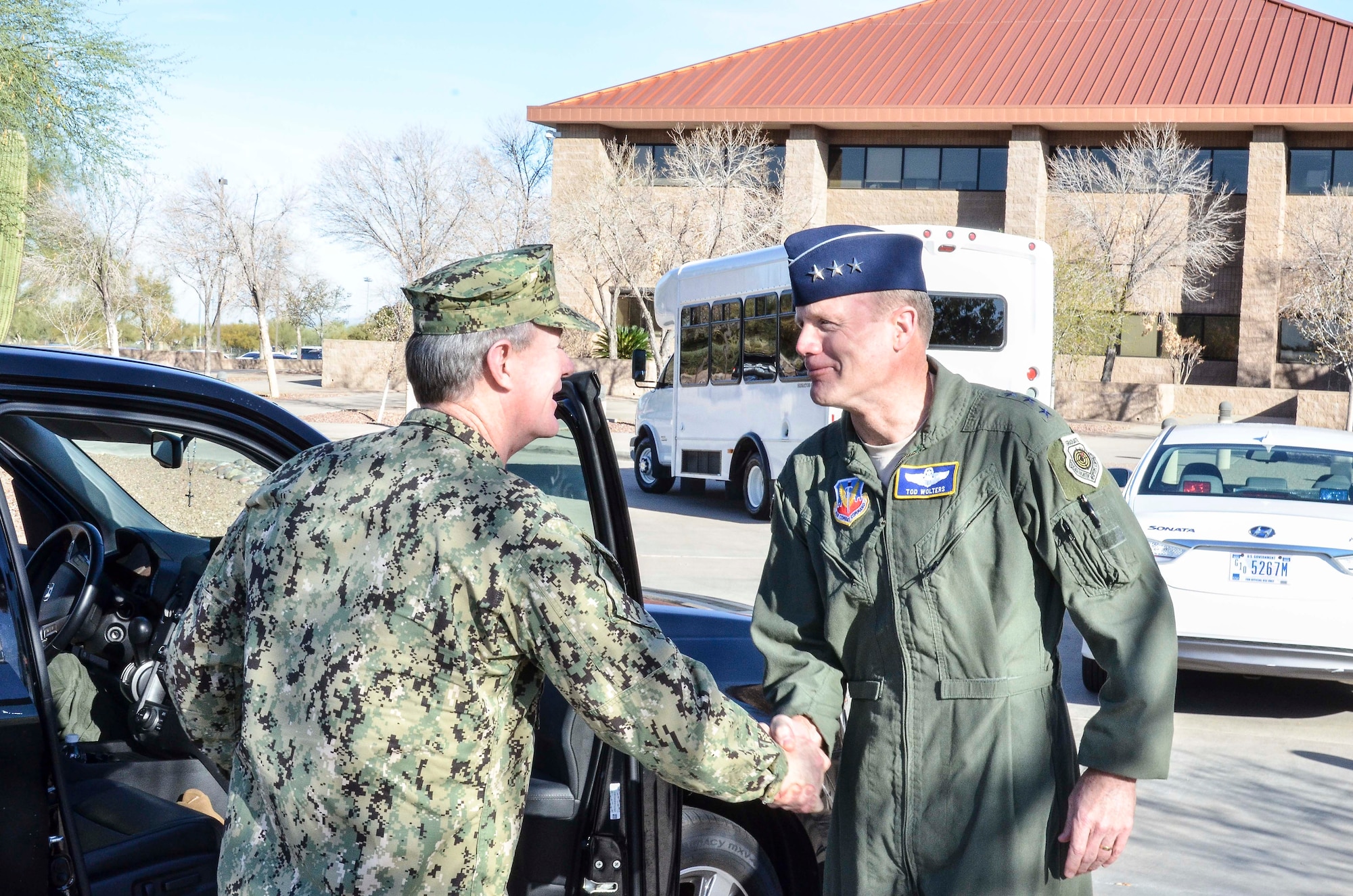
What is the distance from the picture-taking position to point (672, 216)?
3750 centimetres

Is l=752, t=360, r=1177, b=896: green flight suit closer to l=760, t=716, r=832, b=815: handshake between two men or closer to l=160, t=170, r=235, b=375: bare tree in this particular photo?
l=760, t=716, r=832, b=815: handshake between two men

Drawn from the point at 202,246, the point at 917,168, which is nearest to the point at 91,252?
the point at 202,246

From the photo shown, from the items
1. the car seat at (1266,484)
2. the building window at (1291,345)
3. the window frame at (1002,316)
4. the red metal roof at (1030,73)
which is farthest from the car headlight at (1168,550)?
the building window at (1291,345)

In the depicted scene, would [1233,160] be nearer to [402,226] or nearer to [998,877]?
[402,226]

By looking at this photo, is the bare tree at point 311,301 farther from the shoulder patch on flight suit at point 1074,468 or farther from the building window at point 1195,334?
the shoulder patch on flight suit at point 1074,468

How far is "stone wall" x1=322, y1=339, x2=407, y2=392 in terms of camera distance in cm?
4247

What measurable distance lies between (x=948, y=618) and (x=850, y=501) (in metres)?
0.32

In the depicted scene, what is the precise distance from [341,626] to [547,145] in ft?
152

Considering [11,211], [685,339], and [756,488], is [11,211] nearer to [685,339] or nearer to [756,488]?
[685,339]

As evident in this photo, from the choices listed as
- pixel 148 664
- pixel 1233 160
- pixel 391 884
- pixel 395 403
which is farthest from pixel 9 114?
pixel 1233 160

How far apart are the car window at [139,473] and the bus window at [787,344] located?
35.8ft

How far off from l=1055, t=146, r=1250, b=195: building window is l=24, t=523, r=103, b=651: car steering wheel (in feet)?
137

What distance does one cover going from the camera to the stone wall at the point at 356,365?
139ft

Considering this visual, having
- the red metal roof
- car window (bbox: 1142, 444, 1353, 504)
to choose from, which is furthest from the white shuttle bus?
the red metal roof
